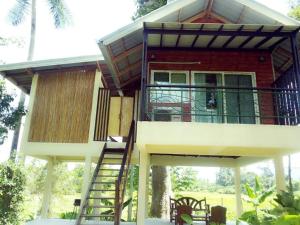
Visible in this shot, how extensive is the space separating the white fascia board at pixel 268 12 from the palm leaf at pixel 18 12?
50.9 feet

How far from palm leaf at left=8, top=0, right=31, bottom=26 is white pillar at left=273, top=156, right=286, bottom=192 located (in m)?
17.8

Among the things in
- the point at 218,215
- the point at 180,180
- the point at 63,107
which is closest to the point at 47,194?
the point at 63,107

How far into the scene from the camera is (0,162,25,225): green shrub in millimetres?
8258

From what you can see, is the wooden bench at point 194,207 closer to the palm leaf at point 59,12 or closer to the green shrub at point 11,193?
the green shrub at point 11,193

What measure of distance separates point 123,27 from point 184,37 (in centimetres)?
238

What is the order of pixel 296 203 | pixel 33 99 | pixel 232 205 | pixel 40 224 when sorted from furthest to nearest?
1. pixel 232 205
2. pixel 33 99
3. pixel 40 224
4. pixel 296 203

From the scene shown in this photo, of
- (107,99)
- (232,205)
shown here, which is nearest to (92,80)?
(107,99)

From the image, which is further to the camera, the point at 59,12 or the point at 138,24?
the point at 59,12

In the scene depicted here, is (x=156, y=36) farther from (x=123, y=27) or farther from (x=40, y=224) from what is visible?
(x=40, y=224)

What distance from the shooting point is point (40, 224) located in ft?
29.9

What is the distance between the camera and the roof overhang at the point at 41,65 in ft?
33.1

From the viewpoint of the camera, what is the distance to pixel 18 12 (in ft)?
62.2

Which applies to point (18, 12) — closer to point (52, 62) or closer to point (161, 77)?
point (52, 62)

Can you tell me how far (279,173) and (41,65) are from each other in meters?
8.61
